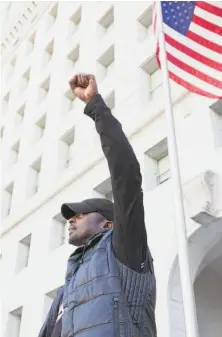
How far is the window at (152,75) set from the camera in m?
13.2

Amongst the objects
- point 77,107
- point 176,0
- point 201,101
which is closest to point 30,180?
point 77,107

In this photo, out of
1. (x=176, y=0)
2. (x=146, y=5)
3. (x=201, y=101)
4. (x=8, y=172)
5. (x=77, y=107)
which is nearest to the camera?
(x=176, y=0)

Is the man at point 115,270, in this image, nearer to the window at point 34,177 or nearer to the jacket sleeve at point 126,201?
the jacket sleeve at point 126,201

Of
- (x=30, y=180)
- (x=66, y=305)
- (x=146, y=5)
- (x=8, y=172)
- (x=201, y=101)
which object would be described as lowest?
(x=66, y=305)

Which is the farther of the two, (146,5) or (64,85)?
(64,85)

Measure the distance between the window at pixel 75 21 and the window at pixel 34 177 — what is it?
5.63 meters

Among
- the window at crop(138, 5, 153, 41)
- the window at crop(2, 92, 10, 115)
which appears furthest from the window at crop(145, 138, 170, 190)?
the window at crop(2, 92, 10, 115)

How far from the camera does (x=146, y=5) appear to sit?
15.1m

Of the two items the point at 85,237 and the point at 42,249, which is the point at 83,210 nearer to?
the point at 85,237

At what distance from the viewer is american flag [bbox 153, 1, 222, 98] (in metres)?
7.54

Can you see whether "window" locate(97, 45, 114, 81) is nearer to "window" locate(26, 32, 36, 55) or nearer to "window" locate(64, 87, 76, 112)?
"window" locate(64, 87, 76, 112)

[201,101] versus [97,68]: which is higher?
[97,68]

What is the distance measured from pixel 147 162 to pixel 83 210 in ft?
26.0

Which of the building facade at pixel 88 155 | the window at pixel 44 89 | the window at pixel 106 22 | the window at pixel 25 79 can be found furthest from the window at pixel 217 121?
the window at pixel 25 79
